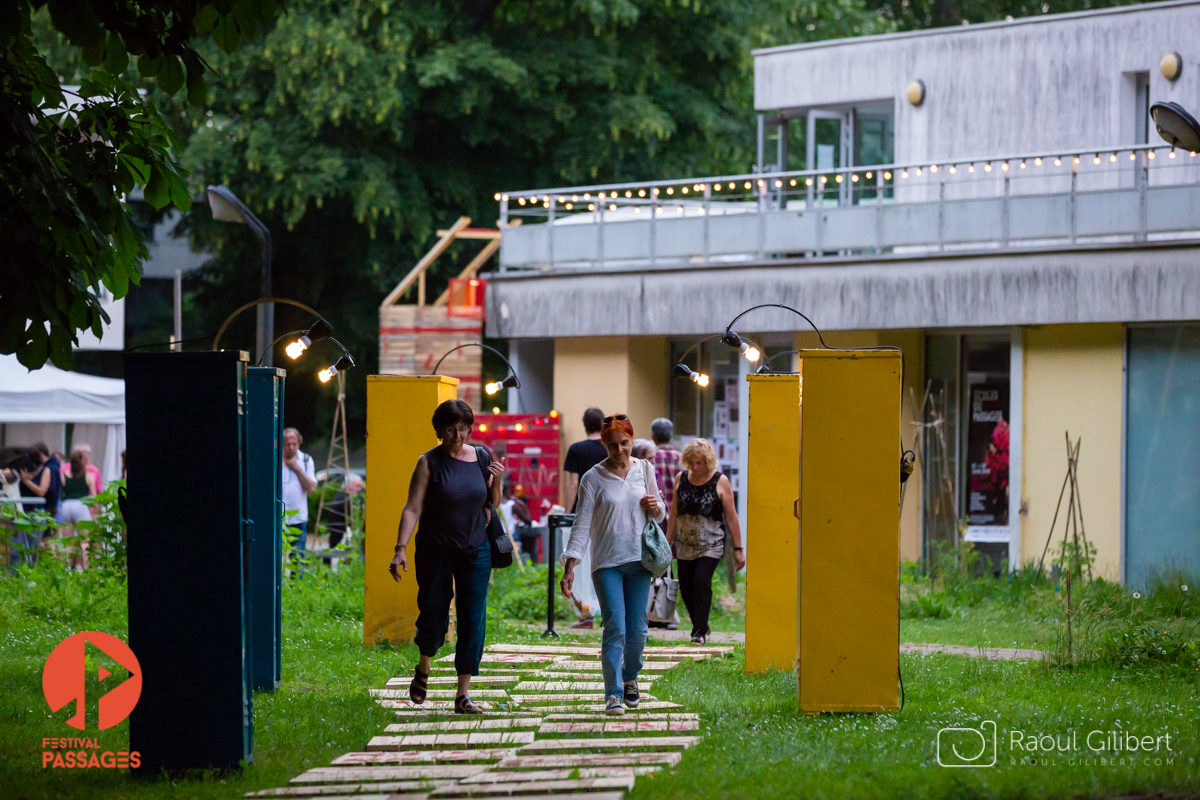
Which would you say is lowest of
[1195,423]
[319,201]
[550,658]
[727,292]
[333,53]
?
[550,658]

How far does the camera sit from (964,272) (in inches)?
727

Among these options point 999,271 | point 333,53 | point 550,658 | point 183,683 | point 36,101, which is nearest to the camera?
point 183,683

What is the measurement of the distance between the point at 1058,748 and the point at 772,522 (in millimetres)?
3519

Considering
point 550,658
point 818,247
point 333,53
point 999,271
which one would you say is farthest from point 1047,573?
point 333,53

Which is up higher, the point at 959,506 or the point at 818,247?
the point at 818,247

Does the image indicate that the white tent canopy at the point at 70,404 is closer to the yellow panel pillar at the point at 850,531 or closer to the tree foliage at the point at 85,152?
the tree foliage at the point at 85,152

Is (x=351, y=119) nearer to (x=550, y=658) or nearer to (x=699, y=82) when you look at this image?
(x=699, y=82)

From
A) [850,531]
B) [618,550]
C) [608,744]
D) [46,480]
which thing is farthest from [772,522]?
[46,480]

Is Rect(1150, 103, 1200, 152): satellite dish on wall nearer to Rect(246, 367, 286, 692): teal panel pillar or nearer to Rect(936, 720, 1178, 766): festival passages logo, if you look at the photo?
Rect(936, 720, 1178, 766): festival passages logo

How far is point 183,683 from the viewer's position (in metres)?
7.10

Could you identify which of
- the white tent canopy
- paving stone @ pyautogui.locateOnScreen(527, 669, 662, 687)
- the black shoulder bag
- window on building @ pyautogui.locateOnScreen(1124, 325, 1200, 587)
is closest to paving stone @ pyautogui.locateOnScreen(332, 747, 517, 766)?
the black shoulder bag

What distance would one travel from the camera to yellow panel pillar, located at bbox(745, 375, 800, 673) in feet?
35.1

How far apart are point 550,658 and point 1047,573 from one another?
25.9ft

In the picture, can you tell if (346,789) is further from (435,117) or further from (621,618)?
(435,117)
